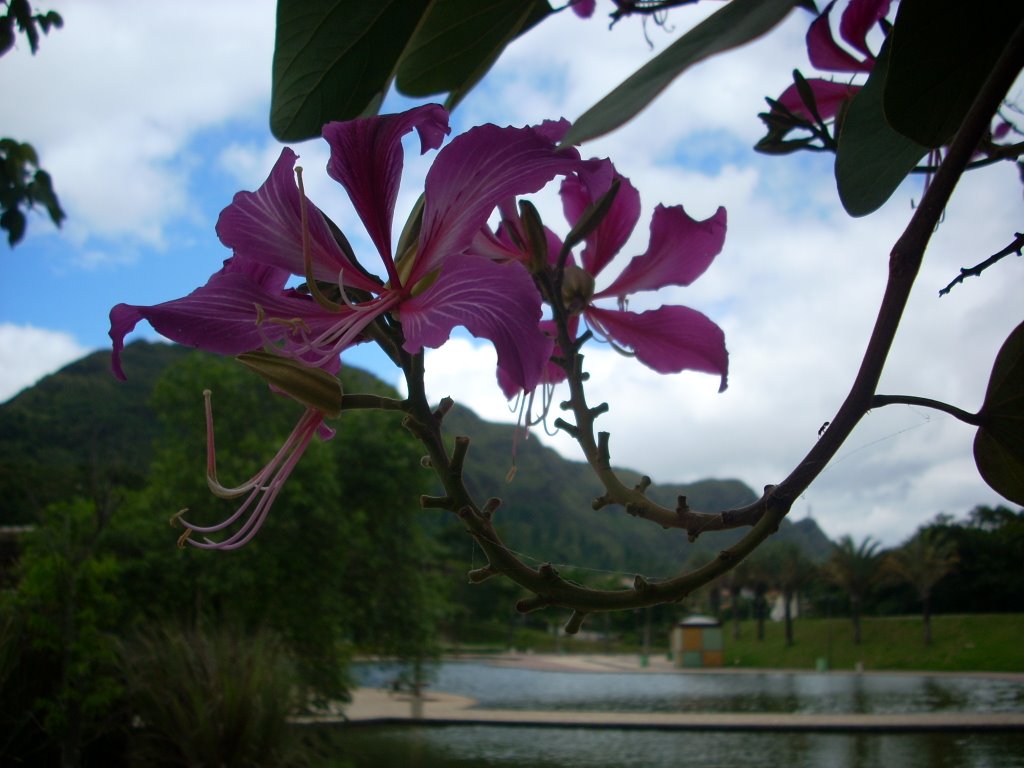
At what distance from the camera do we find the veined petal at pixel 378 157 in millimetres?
355

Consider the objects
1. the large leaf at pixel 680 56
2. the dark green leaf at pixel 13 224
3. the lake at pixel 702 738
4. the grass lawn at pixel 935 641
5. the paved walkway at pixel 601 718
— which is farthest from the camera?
the paved walkway at pixel 601 718

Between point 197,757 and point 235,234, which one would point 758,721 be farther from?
point 235,234

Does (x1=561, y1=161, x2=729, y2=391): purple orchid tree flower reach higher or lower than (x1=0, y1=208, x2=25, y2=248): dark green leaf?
lower

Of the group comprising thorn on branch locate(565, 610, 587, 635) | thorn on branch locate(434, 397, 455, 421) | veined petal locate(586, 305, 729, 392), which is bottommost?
thorn on branch locate(565, 610, 587, 635)

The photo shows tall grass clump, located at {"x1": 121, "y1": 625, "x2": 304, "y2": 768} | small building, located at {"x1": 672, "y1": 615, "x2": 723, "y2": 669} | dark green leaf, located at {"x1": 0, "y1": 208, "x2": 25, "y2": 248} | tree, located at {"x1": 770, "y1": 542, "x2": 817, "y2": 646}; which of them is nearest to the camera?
tree, located at {"x1": 770, "y1": 542, "x2": 817, "y2": 646}

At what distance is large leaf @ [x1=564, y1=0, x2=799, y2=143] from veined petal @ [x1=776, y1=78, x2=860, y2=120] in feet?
1.02

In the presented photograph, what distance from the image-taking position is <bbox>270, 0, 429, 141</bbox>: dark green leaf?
35cm

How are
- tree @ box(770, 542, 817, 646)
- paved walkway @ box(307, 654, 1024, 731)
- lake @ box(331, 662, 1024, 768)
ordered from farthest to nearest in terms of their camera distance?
paved walkway @ box(307, 654, 1024, 731) < lake @ box(331, 662, 1024, 768) < tree @ box(770, 542, 817, 646)

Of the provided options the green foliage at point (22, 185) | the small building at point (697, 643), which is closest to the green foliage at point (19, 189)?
the green foliage at point (22, 185)

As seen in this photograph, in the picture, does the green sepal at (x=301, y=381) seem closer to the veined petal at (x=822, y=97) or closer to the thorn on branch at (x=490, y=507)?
the thorn on branch at (x=490, y=507)

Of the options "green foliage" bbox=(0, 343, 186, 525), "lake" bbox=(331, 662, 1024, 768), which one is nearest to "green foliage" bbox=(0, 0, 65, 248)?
"lake" bbox=(331, 662, 1024, 768)

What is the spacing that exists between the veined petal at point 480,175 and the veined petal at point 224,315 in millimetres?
67

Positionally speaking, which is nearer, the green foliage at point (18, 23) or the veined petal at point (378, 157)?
the veined petal at point (378, 157)

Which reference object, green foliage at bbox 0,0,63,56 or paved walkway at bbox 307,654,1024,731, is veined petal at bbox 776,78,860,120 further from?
paved walkway at bbox 307,654,1024,731
